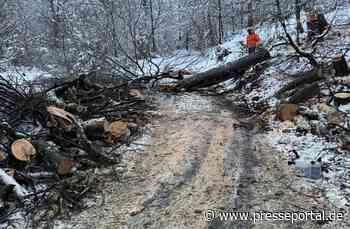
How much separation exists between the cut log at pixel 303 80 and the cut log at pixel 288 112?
150 cm

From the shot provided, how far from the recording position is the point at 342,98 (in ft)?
26.3

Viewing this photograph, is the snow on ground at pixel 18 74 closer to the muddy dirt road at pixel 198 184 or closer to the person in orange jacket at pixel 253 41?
the muddy dirt road at pixel 198 184

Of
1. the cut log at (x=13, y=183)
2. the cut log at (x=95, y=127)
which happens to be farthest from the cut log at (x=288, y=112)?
the cut log at (x=13, y=183)

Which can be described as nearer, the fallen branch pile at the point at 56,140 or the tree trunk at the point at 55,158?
the fallen branch pile at the point at 56,140

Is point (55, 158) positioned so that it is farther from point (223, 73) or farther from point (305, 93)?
point (223, 73)

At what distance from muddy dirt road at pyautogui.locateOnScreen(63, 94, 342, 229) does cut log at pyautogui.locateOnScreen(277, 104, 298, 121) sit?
0.72 meters

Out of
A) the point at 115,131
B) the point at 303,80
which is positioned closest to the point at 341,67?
the point at 303,80

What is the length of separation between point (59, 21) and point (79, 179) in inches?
1061

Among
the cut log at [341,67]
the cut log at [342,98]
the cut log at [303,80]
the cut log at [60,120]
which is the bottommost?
the cut log at [60,120]

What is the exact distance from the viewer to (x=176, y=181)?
6.16 metres

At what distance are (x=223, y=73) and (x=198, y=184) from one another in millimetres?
7985

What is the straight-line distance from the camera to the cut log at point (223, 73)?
13.2 meters

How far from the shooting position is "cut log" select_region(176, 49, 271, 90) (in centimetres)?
1320

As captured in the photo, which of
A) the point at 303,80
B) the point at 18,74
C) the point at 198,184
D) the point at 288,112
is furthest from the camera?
the point at 18,74
